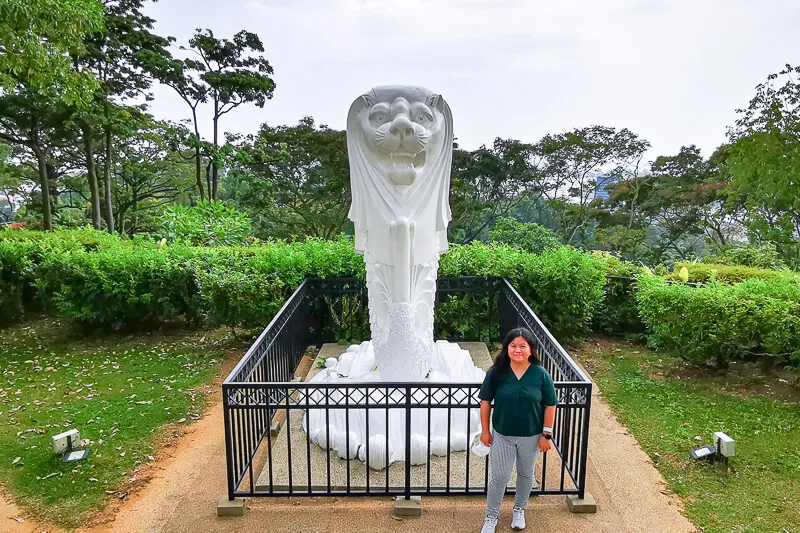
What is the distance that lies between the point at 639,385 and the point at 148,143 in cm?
1679

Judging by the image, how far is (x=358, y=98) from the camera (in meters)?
4.12

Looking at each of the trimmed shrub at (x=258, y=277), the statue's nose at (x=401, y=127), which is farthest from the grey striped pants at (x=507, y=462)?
the trimmed shrub at (x=258, y=277)

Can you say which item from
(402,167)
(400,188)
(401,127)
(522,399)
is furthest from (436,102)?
(522,399)

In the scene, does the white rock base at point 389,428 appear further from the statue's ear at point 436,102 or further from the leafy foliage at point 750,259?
the leafy foliage at point 750,259

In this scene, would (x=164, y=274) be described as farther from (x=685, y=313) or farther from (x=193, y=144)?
(x=193, y=144)

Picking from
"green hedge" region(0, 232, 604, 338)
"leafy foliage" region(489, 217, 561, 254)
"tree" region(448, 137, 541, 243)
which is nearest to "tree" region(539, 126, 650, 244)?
"tree" region(448, 137, 541, 243)

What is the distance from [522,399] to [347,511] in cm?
156

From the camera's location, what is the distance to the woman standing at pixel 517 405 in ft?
9.42

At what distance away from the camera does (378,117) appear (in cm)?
408

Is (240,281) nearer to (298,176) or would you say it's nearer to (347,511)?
(347,511)

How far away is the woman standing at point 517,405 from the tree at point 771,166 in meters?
11.0

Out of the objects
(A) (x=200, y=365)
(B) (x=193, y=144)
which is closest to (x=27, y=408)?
(A) (x=200, y=365)

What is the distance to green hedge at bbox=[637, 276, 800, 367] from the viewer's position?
17.4ft

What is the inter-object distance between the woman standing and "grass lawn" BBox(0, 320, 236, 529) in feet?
9.60
